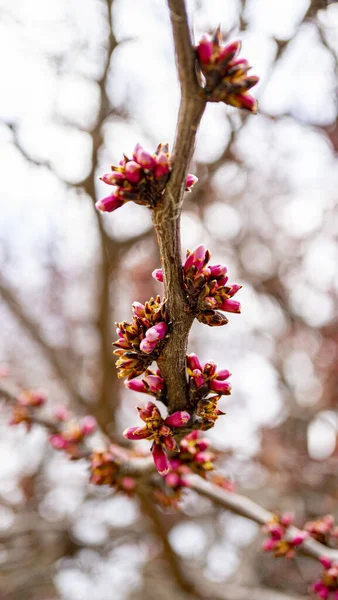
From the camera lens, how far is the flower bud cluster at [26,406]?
9.34ft

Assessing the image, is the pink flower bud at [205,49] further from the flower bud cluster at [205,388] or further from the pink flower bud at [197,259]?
the flower bud cluster at [205,388]

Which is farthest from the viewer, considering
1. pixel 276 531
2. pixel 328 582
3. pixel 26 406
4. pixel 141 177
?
pixel 26 406

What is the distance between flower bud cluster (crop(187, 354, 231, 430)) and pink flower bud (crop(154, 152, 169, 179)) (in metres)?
0.65

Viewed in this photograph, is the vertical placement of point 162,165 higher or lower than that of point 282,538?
higher

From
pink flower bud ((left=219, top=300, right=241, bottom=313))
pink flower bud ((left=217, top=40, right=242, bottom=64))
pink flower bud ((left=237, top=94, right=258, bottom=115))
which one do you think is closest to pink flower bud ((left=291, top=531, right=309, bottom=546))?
pink flower bud ((left=219, top=300, right=241, bottom=313))

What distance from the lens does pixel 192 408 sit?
1.45 metres

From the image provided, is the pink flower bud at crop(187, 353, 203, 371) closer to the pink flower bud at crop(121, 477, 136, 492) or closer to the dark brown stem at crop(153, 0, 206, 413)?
the dark brown stem at crop(153, 0, 206, 413)

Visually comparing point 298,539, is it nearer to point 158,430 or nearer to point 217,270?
point 158,430

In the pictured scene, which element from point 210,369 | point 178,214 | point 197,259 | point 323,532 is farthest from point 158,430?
point 323,532

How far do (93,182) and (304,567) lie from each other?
20.1ft

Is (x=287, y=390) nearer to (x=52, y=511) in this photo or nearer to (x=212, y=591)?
(x=212, y=591)

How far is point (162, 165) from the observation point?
1.04 meters

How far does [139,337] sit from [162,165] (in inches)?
21.3

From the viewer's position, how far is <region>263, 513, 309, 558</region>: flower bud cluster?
2.20 meters
